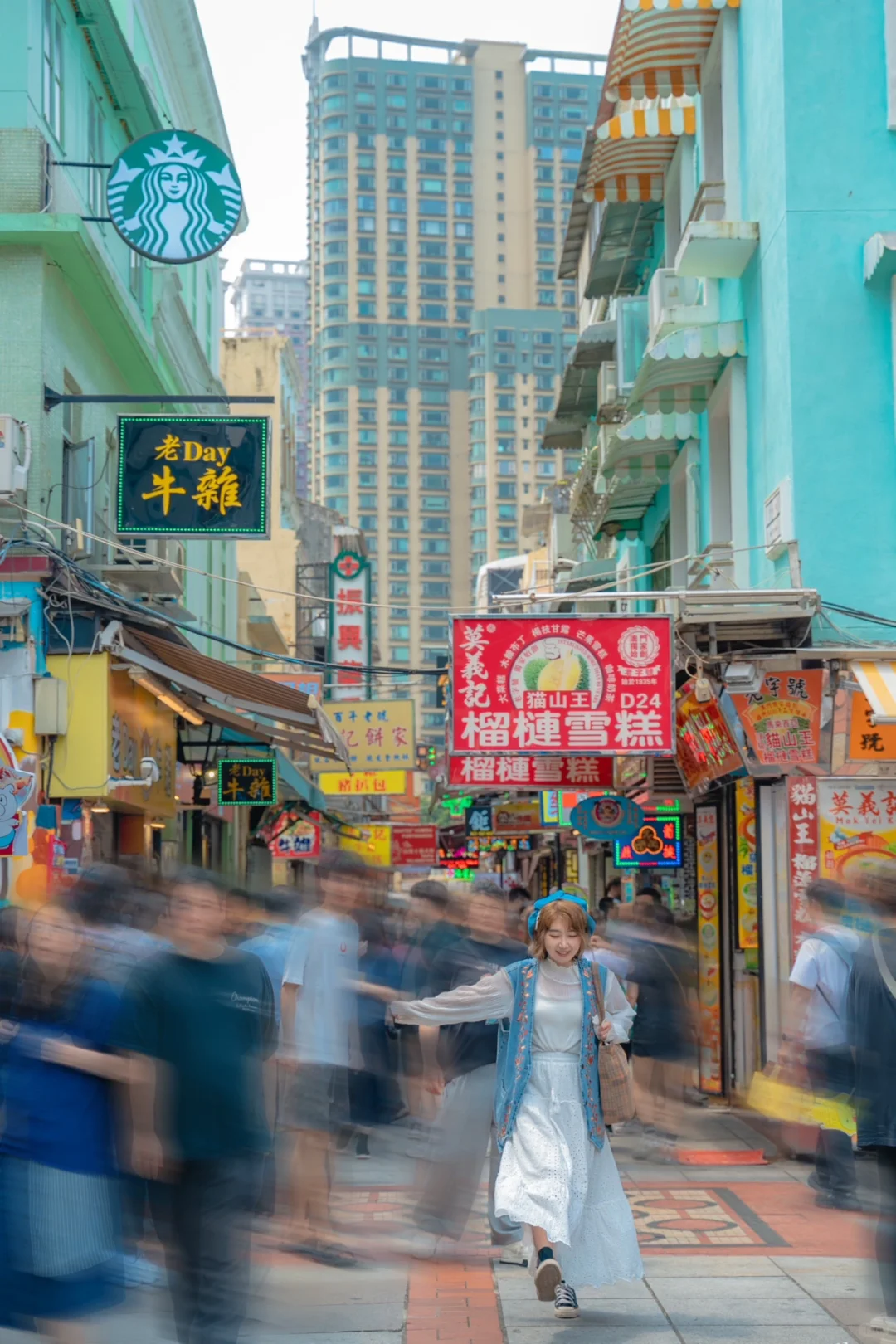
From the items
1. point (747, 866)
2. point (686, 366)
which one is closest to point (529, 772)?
point (747, 866)

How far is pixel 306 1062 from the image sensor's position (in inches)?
359

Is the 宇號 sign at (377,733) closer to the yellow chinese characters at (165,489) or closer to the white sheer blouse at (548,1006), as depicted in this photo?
the yellow chinese characters at (165,489)

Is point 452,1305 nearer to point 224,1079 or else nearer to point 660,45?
point 224,1079

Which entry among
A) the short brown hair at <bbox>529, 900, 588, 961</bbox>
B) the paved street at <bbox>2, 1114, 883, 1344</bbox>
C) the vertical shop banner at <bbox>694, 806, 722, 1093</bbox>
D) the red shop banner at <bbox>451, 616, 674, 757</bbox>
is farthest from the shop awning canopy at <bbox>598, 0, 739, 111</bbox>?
the paved street at <bbox>2, 1114, 883, 1344</bbox>

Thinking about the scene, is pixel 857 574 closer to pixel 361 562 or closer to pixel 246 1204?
pixel 246 1204

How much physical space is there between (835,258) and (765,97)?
168 centimetres

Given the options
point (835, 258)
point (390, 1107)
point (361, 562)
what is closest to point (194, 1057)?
point (390, 1107)

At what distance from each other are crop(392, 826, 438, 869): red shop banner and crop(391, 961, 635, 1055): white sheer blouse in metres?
33.8

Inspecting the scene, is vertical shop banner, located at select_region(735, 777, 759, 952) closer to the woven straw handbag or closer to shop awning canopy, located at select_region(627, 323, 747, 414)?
shop awning canopy, located at select_region(627, 323, 747, 414)

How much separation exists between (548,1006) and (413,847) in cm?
3463

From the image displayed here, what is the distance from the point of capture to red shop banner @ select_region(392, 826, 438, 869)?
136 feet

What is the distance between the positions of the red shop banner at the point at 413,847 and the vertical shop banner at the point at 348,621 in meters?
7.41

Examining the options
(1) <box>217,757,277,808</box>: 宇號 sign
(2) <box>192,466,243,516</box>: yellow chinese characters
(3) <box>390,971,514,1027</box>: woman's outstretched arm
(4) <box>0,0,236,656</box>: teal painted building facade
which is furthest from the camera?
(1) <box>217,757,277,808</box>: 宇號 sign

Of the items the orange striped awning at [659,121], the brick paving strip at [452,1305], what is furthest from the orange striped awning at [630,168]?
the brick paving strip at [452,1305]
